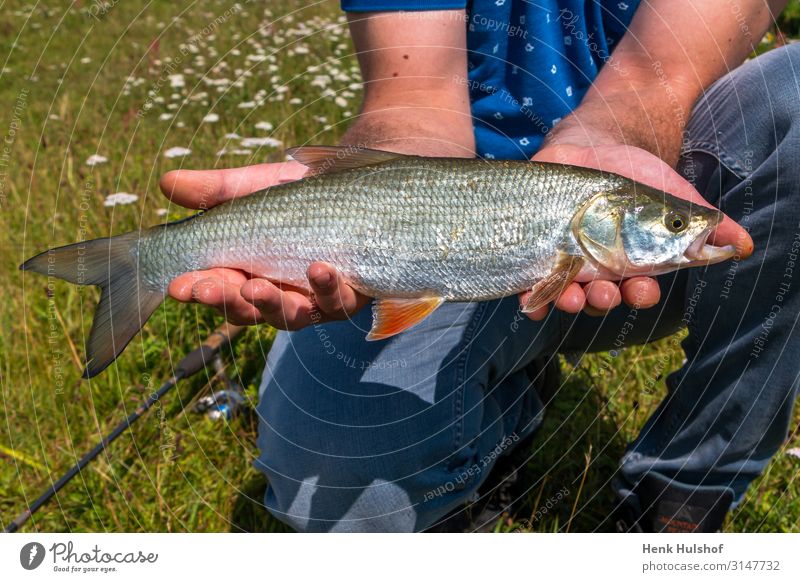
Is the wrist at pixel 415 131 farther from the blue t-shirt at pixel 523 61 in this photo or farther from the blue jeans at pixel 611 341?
the blue jeans at pixel 611 341

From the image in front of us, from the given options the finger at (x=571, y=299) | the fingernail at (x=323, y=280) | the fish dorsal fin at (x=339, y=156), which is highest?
the fish dorsal fin at (x=339, y=156)

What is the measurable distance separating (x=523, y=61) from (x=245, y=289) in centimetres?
174

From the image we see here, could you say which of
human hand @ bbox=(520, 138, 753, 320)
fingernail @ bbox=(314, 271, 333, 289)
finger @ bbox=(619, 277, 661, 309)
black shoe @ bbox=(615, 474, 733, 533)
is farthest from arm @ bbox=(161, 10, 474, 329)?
black shoe @ bbox=(615, 474, 733, 533)

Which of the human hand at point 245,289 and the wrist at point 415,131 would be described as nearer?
the human hand at point 245,289

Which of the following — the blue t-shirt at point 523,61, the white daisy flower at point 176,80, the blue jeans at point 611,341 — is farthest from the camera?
the white daisy flower at point 176,80

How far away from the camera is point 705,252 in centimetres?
239

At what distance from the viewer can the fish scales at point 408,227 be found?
7.91 ft

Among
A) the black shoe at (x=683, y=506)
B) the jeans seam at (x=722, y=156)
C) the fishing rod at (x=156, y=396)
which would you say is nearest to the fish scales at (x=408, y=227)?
the jeans seam at (x=722, y=156)

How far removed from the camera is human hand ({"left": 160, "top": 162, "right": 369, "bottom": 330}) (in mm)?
2312

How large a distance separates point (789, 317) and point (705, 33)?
1.34 metres

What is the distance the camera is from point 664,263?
8.08 ft

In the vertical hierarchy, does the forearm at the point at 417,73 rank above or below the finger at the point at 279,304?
above

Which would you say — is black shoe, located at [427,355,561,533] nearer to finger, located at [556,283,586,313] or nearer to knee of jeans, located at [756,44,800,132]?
finger, located at [556,283,586,313]

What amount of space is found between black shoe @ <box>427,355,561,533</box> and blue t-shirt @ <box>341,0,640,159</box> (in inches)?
41.3
